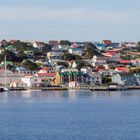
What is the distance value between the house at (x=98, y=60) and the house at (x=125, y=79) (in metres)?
12.1

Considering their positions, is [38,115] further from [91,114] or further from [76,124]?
[76,124]

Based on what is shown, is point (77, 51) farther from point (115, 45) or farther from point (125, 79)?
point (125, 79)

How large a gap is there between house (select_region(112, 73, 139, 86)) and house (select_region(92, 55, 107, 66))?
1210cm

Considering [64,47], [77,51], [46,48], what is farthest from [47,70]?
[64,47]

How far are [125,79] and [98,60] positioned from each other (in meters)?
14.5

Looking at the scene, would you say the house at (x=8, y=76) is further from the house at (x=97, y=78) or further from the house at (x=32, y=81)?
the house at (x=97, y=78)

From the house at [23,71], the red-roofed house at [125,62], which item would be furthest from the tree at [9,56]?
the red-roofed house at [125,62]

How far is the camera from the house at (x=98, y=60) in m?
82.9

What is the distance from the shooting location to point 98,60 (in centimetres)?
8400

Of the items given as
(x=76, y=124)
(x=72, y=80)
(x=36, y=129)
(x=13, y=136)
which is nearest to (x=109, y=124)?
(x=76, y=124)

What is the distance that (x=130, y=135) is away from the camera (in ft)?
76.5

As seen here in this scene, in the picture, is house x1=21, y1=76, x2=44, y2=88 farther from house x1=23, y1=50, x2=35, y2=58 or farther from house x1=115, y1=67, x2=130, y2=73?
house x1=23, y1=50, x2=35, y2=58

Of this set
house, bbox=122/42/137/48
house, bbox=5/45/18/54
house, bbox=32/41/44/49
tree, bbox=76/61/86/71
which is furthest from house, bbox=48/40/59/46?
tree, bbox=76/61/86/71

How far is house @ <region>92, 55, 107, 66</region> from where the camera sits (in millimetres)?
82938
